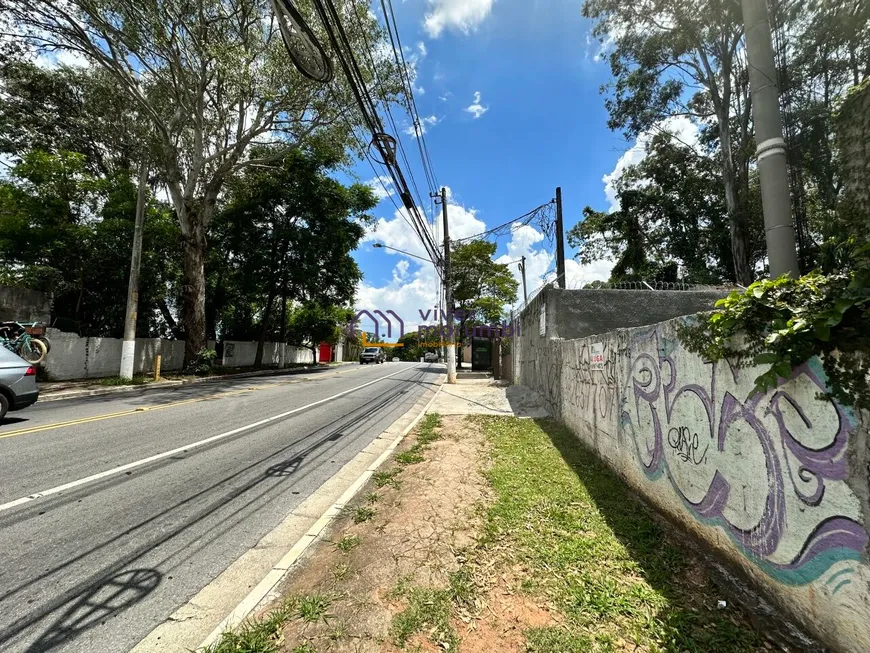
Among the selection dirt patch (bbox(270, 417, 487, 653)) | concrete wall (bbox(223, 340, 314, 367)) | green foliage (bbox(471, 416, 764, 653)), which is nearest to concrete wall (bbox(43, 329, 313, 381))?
concrete wall (bbox(223, 340, 314, 367))

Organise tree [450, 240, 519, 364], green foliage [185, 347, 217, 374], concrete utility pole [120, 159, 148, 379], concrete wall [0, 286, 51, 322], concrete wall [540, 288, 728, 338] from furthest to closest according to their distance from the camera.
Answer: tree [450, 240, 519, 364] < green foliage [185, 347, 217, 374] < concrete utility pole [120, 159, 148, 379] < concrete wall [0, 286, 51, 322] < concrete wall [540, 288, 728, 338]

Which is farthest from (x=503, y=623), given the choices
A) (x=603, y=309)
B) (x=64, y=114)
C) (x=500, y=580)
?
(x=64, y=114)

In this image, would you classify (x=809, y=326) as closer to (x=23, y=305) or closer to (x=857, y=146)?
(x=857, y=146)

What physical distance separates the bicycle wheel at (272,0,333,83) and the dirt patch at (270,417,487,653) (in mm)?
5699

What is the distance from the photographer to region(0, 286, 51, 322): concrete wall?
1416cm

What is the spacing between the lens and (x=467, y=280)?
114ft

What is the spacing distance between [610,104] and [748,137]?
6122 millimetres

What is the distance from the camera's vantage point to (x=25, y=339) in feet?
37.9

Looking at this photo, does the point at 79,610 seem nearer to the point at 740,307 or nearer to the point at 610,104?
the point at 740,307

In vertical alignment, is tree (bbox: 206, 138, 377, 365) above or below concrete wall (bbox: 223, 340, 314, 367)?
above

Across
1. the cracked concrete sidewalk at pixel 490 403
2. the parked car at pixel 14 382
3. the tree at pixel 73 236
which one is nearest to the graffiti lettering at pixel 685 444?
the cracked concrete sidewalk at pixel 490 403

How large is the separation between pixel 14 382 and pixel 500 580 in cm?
934

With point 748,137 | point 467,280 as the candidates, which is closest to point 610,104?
point 748,137

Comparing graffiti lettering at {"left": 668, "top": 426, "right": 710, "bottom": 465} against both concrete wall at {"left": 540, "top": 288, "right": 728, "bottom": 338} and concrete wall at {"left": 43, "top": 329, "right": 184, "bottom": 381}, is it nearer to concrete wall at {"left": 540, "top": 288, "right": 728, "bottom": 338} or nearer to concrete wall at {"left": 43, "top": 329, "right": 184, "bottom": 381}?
concrete wall at {"left": 540, "top": 288, "right": 728, "bottom": 338}
